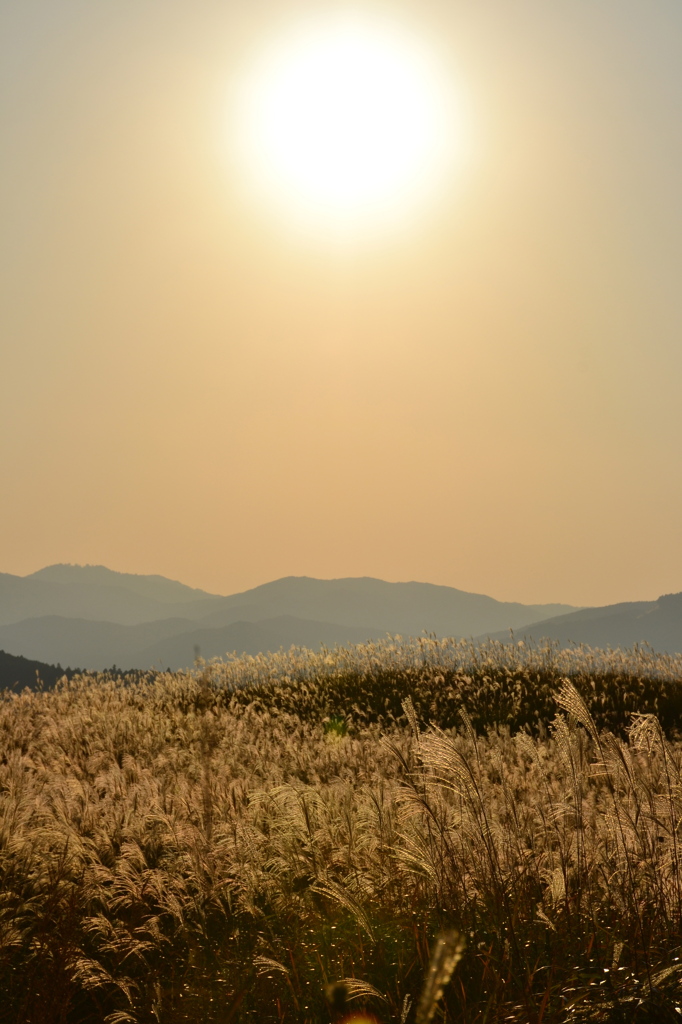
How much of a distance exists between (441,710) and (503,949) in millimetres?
7995

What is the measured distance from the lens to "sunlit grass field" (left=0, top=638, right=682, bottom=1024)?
2990 mm

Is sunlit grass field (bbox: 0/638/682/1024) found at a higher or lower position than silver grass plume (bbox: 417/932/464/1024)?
lower

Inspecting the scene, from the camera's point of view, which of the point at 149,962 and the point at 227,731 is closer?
the point at 149,962

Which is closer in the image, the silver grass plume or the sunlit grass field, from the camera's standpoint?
the silver grass plume

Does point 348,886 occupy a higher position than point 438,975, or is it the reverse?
point 438,975

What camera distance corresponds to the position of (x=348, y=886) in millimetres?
3961

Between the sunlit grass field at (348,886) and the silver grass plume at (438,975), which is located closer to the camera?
the silver grass plume at (438,975)

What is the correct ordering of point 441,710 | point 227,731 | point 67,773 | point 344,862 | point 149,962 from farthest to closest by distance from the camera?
point 441,710 → point 227,731 → point 67,773 → point 344,862 → point 149,962

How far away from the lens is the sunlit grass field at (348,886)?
299 cm

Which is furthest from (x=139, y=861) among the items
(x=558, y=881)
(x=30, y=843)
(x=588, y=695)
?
(x=588, y=695)

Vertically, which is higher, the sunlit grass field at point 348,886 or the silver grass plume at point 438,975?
the silver grass plume at point 438,975

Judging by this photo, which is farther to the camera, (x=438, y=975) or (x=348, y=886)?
(x=348, y=886)

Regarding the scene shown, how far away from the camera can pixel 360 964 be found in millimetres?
3266

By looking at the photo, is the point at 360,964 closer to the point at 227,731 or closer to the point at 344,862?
the point at 344,862
